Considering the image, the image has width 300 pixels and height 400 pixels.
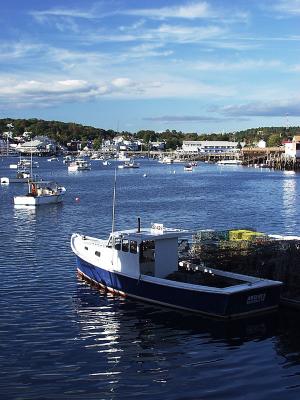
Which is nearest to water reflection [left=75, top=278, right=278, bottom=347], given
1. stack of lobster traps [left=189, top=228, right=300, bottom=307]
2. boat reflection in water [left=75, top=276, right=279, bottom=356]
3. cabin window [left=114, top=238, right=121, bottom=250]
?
boat reflection in water [left=75, top=276, right=279, bottom=356]

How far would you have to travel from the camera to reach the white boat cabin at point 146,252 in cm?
2403

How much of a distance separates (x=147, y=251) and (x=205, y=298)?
13.0 feet

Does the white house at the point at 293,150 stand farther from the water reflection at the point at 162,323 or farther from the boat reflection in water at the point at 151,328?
the boat reflection in water at the point at 151,328

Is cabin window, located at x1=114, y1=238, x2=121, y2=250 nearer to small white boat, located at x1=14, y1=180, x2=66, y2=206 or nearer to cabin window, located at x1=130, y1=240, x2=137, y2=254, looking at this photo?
cabin window, located at x1=130, y1=240, x2=137, y2=254

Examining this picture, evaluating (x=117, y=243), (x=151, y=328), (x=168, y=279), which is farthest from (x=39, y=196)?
(x=151, y=328)

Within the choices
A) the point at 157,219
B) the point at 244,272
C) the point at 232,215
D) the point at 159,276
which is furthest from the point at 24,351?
the point at 232,215

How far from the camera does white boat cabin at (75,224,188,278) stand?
24.0m

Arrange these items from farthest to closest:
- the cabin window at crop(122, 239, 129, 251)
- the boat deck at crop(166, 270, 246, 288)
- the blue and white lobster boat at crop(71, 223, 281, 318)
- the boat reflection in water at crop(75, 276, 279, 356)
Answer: the cabin window at crop(122, 239, 129, 251) → the boat deck at crop(166, 270, 246, 288) → the blue and white lobster boat at crop(71, 223, 281, 318) → the boat reflection in water at crop(75, 276, 279, 356)

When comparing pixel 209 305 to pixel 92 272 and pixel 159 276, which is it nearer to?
pixel 159 276

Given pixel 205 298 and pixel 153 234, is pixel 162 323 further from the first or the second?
pixel 153 234

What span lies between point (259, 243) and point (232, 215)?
2902cm

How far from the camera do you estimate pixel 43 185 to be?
73188mm

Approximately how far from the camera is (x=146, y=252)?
24578 millimetres

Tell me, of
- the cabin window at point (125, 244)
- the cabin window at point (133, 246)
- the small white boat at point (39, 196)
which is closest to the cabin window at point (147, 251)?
the cabin window at point (133, 246)
